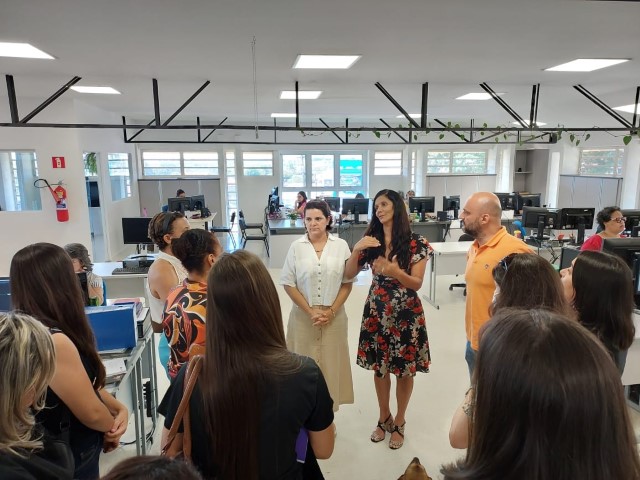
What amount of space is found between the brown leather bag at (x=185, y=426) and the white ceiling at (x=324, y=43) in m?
2.30

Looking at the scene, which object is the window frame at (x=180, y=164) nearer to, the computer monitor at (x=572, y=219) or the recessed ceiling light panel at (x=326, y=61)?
the recessed ceiling light panel at (x=326, y=61)

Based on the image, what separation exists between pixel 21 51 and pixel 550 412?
465cm

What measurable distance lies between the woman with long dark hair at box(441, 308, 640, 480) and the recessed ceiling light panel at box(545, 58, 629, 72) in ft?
14.7

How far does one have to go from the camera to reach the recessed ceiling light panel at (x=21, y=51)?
11.4 ft

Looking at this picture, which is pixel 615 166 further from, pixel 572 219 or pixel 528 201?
pixel 572 219

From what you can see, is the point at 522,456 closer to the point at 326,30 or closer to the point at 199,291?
the point at 199,291

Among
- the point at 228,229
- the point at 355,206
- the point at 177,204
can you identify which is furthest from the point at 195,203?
the point at 355,206

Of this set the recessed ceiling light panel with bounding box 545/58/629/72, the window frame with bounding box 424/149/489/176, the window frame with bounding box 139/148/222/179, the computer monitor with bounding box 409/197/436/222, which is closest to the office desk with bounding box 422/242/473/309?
the recessed ceiling light panel with bounding box 545/58/629/72

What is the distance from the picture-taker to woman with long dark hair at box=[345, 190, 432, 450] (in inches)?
103

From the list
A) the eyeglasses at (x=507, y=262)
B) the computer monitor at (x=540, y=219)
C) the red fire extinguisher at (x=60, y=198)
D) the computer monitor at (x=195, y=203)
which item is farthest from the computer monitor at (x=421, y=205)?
the eyeglasses at (x=507, y=262)

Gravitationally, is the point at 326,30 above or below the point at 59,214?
above

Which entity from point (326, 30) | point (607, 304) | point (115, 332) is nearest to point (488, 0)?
point (326, 30)

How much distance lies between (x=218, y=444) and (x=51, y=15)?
9.78 feet

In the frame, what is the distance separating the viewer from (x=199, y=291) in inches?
69.6
